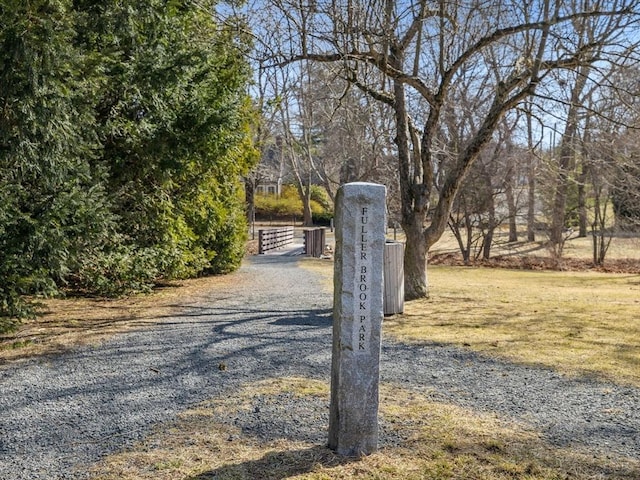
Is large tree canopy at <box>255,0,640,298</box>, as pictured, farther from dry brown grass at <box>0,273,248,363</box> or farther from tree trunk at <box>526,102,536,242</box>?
tree trunk at <box>526,102,536,242</box>

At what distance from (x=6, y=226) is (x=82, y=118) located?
5.43 feet

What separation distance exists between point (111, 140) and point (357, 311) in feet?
22.2

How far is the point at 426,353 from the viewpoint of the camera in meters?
6.40

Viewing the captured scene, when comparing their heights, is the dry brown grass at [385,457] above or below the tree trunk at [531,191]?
below

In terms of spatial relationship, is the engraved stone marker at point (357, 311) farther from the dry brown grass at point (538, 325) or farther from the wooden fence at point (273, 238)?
the wooden fence at point (273, 238)

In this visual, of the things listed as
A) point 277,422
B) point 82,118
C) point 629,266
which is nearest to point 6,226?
point 82,118

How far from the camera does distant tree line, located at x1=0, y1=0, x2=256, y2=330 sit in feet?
19.2

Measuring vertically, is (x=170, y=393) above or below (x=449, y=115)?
below

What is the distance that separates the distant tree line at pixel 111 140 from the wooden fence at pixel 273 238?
9245mm

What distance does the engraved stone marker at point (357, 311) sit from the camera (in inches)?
137

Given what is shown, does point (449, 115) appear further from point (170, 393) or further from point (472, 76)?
point (170, 393)

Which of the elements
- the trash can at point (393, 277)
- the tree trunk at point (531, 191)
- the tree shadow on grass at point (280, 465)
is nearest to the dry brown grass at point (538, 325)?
the trash can at point (393, 277)

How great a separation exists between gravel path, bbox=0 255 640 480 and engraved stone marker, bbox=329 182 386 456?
373 millimetres

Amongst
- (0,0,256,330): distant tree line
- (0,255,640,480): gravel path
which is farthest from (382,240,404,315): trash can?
(0,0,256,330): distant tree line
